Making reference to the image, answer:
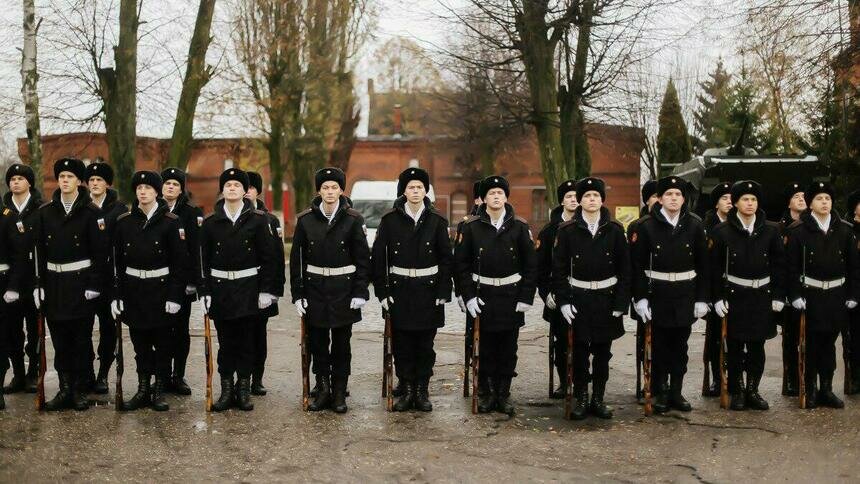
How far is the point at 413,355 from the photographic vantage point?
8.61 metres

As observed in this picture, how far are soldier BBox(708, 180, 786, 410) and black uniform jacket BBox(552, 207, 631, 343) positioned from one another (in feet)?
3.36

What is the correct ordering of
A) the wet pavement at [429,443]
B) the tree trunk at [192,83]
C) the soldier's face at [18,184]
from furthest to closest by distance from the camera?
the tree trunk at [192,83]
the soldier's face at [18,184]
the wet pavement at [429,443]

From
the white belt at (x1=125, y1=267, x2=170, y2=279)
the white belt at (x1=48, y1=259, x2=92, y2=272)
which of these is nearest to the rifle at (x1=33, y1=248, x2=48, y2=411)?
the white belt at (x1=48, y1=259, x2=92, y2=272)

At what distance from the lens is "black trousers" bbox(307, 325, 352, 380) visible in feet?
28.0

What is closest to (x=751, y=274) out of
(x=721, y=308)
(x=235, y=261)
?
(x=721, y=308)

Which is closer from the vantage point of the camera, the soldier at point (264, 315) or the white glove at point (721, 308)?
the white glove at point (721, 308)

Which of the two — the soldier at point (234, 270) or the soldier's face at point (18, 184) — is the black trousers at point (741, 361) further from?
the soldier's face at point (18, 184)

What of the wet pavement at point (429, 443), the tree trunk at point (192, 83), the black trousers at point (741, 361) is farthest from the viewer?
the tree trunk at point (192, 83)

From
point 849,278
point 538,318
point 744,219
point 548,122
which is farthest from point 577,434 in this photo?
point 548,122

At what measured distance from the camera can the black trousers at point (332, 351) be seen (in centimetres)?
854

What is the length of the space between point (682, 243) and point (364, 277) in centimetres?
292

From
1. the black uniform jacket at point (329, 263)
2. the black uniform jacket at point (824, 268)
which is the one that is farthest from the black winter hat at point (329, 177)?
the black uniform jacket at point (824, 268)

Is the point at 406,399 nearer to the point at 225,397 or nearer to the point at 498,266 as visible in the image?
the point at 498,266

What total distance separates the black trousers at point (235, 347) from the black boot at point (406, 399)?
4.72ft
